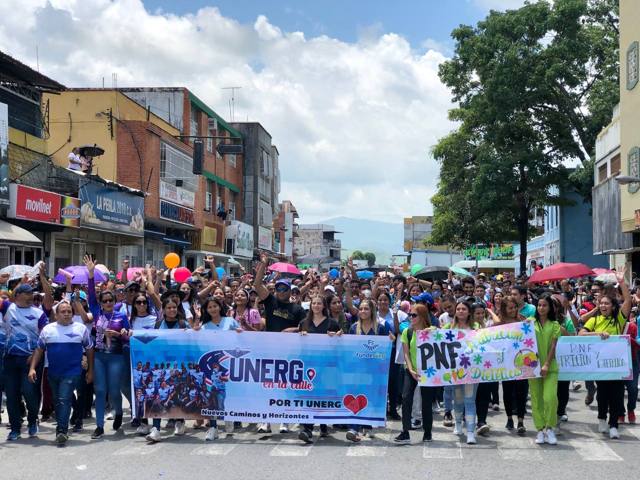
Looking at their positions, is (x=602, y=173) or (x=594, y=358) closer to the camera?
(x=594, y=358)

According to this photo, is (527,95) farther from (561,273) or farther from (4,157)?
(4,157)

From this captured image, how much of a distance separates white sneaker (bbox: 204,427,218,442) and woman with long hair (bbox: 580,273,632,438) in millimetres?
4587

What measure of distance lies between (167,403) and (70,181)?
1722 centimetres

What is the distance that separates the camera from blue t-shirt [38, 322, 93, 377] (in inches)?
343

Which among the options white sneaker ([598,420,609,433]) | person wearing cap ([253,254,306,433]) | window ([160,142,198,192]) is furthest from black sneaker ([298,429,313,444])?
window ([160,142,198,192])

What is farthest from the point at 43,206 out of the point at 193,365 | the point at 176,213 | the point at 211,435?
the point at 211,435

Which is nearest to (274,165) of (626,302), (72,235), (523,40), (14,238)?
(523,40)

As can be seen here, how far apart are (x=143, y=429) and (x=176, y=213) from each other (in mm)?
27315

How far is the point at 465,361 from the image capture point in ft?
30.2

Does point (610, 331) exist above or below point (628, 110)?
below

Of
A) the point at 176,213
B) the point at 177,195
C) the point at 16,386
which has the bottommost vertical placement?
the point at 16,386

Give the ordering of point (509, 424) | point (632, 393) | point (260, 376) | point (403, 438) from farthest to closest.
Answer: point (632, 393), point (509, 424), point (260, 376), point (403, 438)

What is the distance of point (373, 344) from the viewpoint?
30.5ft

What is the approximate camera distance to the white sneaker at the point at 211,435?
352 inches
